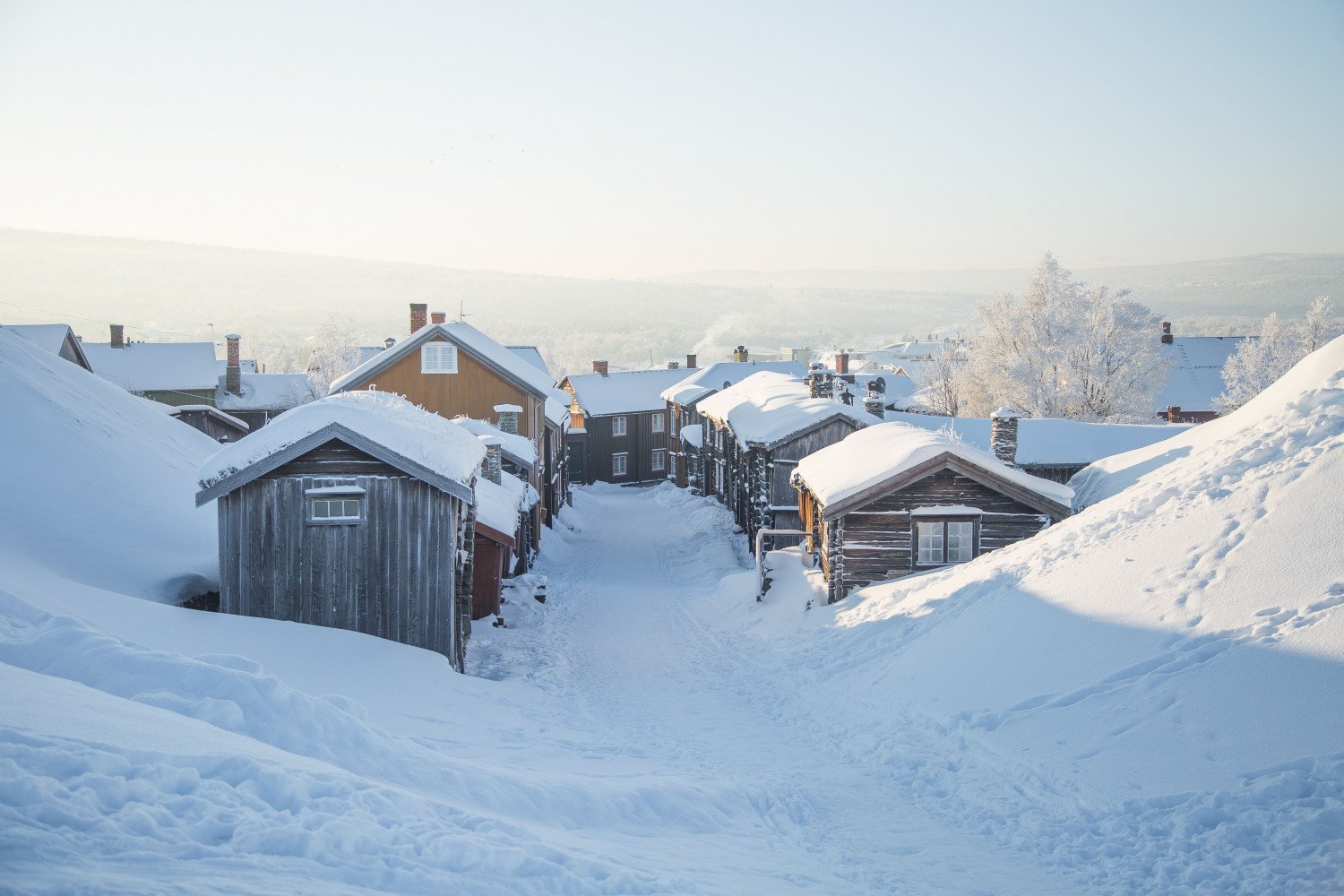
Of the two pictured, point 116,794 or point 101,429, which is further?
point 101,429

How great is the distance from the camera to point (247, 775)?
7035 mm

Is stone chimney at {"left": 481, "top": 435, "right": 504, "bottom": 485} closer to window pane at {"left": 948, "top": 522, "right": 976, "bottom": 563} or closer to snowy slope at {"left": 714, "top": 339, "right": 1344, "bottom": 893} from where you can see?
snowy slope at {"left": 714, "top": 339, "right": 1344, "bottom": 893}

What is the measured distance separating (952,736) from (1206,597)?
369cm

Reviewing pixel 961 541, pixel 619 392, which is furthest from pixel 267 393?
pixel 961 541

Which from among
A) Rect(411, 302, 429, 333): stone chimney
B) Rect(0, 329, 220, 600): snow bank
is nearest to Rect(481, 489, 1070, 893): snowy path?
Rect(0, 329, 220, 600): snow bank

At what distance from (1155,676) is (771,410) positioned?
23.2m

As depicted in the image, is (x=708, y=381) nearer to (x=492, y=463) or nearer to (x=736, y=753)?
(x=492, y=463)

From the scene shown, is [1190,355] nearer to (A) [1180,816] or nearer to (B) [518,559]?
(B) [518,559]

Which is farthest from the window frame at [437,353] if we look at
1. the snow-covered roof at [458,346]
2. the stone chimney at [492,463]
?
the stone chimney at [492,463]

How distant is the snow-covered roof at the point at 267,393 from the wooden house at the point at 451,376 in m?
23.6

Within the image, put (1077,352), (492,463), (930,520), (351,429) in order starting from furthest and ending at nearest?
(1077,352)
(492,463)
(930,520)
(351,429)

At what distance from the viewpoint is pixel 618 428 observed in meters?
56.1

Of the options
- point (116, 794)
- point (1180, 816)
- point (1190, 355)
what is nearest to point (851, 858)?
point (1180, 816)

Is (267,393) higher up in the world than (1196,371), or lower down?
lower down
